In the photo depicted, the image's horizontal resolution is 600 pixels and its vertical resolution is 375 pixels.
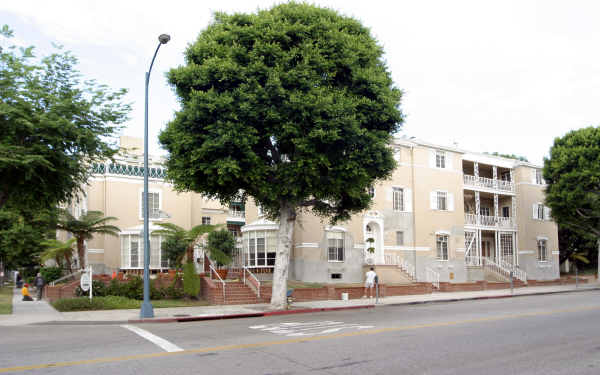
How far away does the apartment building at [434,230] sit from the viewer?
29.4 metres

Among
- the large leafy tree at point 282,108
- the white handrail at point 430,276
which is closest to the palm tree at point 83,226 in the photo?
the large leafy tree at point 282,108

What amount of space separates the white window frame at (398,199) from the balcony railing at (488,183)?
7.83 metres

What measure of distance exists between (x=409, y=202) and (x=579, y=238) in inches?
961

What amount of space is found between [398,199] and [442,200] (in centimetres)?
388

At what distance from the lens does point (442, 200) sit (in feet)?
116

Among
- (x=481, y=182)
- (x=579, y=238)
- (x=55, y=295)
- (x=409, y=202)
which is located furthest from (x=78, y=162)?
(x=579, y=238)

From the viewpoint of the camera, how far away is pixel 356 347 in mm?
10477

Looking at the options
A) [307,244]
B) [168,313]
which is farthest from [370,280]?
[168,313]

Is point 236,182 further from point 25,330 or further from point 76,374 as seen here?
point 76,374

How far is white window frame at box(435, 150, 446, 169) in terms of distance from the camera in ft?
117

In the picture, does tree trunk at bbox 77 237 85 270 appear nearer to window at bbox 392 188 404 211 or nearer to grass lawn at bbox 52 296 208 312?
grass lawn at bbox 52 296 208 312

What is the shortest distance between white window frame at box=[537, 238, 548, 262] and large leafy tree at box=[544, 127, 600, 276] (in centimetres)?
287

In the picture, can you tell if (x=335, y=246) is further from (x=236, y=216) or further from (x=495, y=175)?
(x=495, y=175)

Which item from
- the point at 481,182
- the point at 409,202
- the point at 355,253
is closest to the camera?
the point at 355,253
